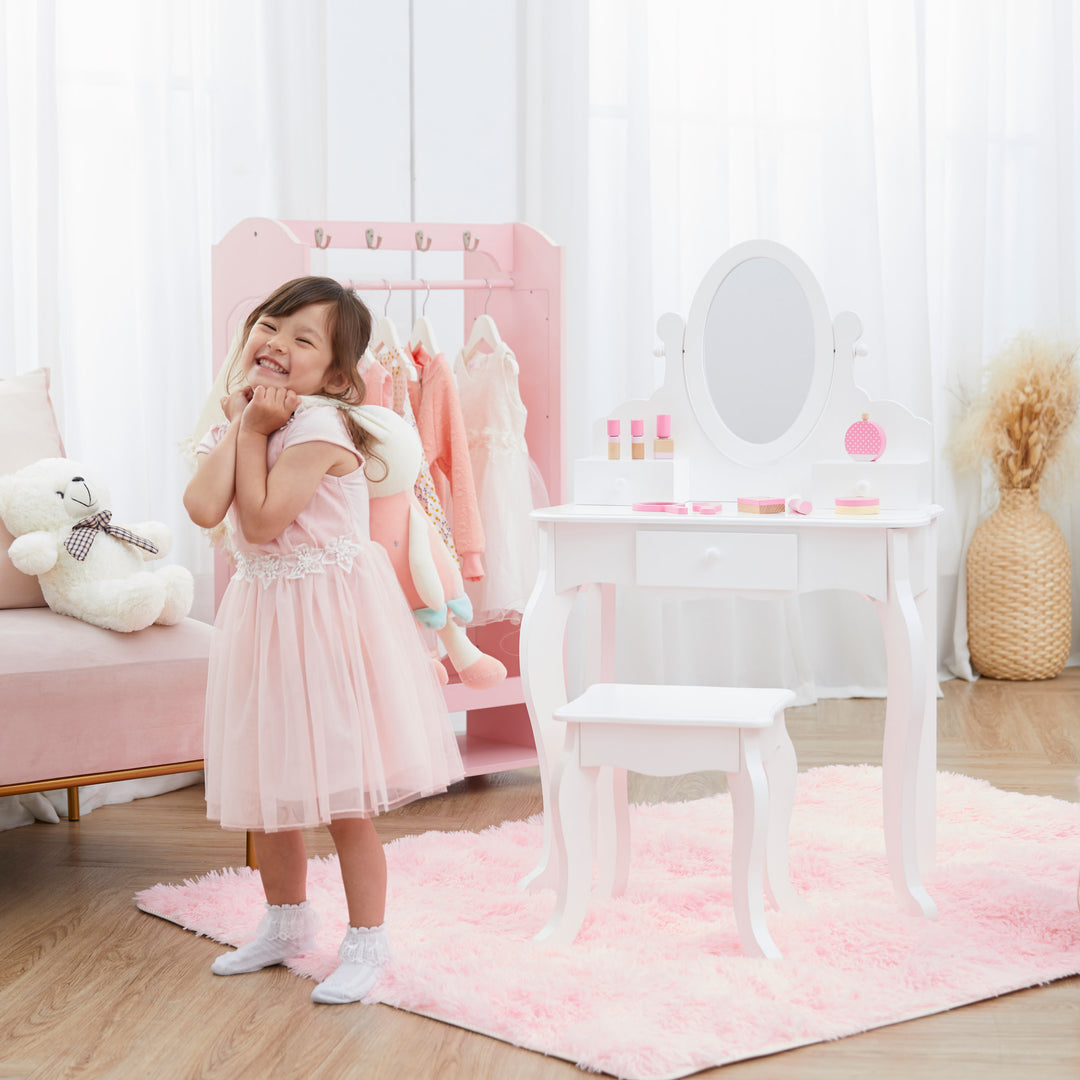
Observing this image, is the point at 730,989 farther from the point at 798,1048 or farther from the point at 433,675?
the point at 433,675

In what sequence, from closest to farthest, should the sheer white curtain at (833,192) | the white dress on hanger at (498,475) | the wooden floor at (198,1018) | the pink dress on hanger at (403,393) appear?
1. the wooden floor at (198,1018)
2. the pink dress on hanger at (403,393)
3. the white dress on hanger at (498,475)
4. the sheer white curtain at (833,192)

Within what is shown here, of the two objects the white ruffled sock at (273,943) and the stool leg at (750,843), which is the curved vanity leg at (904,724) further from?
the white ruffled sock at (273,943)

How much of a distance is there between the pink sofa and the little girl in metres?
0.44

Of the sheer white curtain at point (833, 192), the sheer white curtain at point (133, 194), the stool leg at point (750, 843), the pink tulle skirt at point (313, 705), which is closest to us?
the pink tulle skirt at point (313, 705)

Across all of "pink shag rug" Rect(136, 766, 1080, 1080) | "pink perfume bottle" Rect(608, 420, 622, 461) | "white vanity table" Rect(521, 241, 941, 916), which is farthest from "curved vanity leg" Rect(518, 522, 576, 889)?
"pink perfume bottle" Rect(608, 420, 622, 461)

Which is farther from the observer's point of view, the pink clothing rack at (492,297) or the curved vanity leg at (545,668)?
the pink clothing rack at (492,297)

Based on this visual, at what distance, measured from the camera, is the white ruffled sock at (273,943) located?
7.16ft

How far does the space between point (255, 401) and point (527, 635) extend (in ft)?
2.19

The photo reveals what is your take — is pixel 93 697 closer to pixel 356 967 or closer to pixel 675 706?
pixel 356 967

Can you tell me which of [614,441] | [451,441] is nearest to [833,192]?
[451,441]

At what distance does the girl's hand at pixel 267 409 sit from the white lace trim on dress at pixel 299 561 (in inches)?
7.2

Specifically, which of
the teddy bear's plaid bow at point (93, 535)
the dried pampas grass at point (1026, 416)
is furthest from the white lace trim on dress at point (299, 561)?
the dried pampas grass at point (1026, 416)

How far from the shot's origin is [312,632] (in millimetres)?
2021

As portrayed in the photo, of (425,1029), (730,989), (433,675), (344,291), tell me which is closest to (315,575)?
(433,675)
